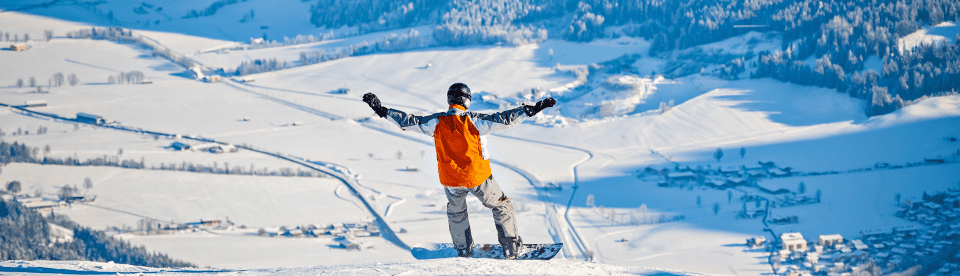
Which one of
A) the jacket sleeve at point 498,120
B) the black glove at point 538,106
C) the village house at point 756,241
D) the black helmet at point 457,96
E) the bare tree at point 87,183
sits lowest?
the village house at point 756,241

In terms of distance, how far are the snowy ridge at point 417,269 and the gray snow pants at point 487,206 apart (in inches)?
14.6

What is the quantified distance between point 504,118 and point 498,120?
79 millimetres

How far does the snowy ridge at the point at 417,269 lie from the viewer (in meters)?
9.25

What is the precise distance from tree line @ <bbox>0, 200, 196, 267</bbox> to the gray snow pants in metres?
17.4

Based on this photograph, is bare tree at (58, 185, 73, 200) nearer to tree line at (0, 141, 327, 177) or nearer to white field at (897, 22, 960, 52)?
tree line at (0, 141, 327, 177)

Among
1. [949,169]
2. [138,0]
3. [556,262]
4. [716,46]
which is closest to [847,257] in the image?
[949,169]

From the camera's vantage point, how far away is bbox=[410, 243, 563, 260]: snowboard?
10.4 meters

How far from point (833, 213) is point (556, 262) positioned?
1014 inches

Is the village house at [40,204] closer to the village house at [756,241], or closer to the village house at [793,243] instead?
the village house at [756,241]

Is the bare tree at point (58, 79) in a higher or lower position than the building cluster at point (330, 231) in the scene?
higher

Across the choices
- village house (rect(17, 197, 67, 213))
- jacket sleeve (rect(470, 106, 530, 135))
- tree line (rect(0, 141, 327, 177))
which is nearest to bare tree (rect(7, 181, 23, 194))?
village house (rect(17, 197, 67, 213))

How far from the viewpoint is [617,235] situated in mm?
30344

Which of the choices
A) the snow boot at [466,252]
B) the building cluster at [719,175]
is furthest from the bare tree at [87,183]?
the snow boot at [466,252]

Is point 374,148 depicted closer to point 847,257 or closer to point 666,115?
point 666,115
